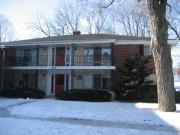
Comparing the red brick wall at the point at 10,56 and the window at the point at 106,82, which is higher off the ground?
the red brick wall at the point at 10,56

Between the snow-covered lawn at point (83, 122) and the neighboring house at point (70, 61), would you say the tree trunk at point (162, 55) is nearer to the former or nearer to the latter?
the snow-covered lawn at point (83, 122)

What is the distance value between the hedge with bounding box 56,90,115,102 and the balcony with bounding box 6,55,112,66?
3.23 m

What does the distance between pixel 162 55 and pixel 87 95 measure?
8571mm

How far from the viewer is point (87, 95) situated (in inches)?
907

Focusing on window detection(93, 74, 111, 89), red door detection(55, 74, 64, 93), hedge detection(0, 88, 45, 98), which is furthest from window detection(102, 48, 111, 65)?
hedge detection(0, 88, 45, 98)

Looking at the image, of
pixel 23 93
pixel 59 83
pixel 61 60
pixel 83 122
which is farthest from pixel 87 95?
pixel 83 122

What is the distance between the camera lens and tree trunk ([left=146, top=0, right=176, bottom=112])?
15.9 metres

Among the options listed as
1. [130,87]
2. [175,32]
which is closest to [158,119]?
[130,87]

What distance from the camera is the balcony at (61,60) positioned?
26.0 m

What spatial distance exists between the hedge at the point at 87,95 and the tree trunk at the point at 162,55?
23.4 feet

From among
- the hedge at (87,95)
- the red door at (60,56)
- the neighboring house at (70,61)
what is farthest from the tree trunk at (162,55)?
the red door at (60,56)

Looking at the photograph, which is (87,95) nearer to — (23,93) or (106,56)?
(106,56)

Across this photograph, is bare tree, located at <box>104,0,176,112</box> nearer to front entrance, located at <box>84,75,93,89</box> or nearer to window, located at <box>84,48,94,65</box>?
window, located at <box>84,48,94,65</box>

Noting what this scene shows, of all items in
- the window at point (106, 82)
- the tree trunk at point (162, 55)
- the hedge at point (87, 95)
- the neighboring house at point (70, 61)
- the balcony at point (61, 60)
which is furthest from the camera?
the window at point (106, 82)
